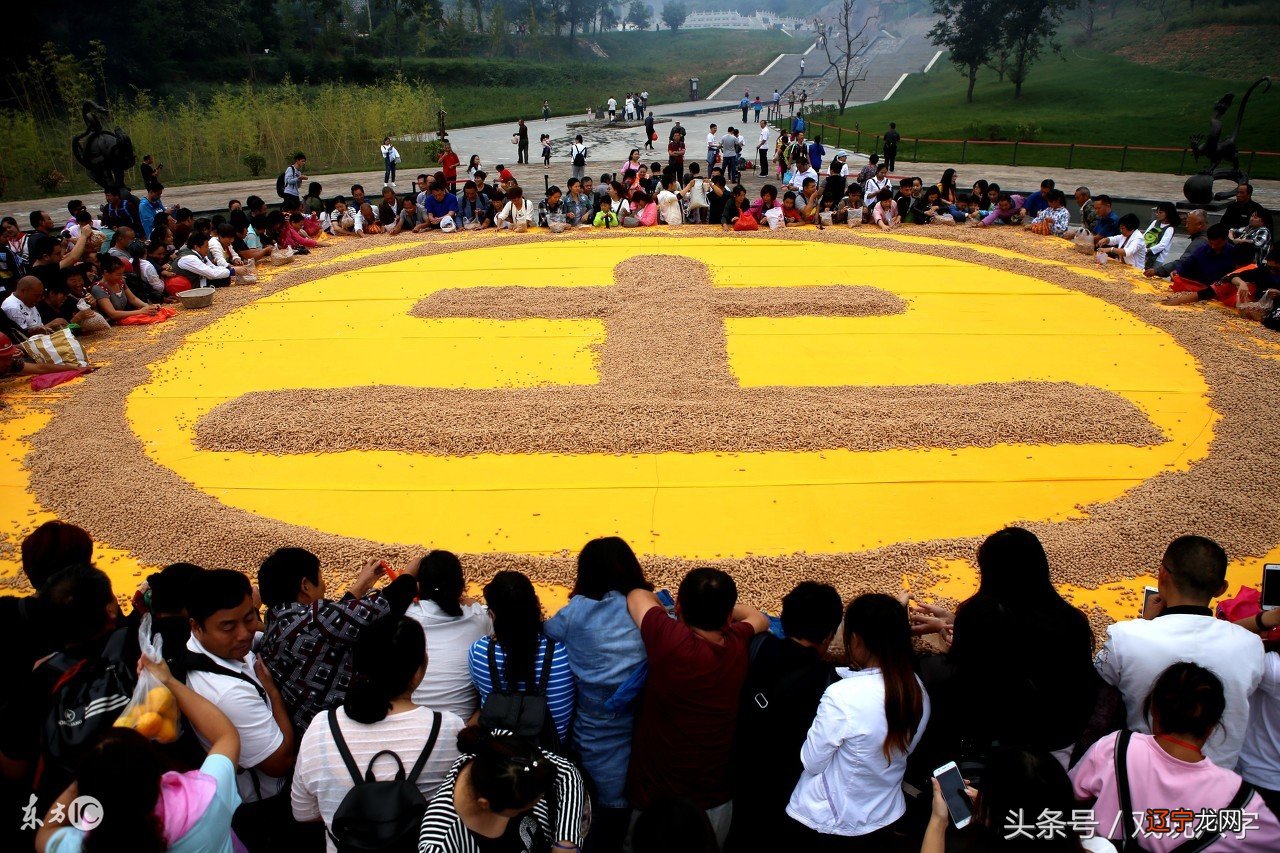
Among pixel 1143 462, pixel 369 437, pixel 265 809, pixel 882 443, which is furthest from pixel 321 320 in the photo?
pixel 1143 462

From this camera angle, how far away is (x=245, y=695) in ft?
10.4

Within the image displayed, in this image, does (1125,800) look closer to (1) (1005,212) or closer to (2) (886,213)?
(2) (886,213)

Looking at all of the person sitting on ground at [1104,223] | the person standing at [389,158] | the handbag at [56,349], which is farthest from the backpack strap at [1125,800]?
→ the person standing at [389,158]

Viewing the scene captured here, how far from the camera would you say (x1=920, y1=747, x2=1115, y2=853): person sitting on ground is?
7.68 feet

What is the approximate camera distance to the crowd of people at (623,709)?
9.12 ft

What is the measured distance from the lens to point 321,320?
10383 mm

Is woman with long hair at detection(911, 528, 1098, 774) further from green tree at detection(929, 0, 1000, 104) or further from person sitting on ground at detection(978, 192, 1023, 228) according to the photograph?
green tree at detection(929, 0, 1000, 104)

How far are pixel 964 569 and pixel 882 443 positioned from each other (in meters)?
1.74

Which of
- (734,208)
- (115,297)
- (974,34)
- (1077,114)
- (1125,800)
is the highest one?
(974,34)

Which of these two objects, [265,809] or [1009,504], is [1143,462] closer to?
[1009,504]

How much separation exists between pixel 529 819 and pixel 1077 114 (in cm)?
4178

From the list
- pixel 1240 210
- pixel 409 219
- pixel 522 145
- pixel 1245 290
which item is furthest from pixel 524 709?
pixel 522 145

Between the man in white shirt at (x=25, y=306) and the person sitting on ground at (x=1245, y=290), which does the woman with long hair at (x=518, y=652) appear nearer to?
the man in white shirt at (x=25, y=306)

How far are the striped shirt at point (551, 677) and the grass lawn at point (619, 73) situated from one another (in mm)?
41322
